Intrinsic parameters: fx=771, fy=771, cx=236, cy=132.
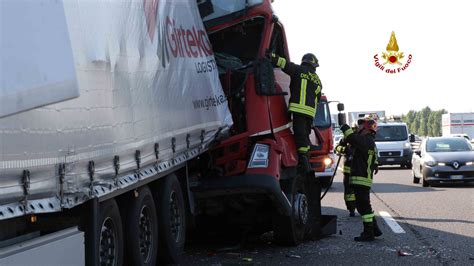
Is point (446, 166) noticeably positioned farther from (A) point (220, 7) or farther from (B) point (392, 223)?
(A) point (220, 7)

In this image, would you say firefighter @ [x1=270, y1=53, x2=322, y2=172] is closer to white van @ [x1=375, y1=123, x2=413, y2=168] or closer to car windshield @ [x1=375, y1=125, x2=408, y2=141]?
white van @ [x1=375, y1=123, x2=413, y2=168]

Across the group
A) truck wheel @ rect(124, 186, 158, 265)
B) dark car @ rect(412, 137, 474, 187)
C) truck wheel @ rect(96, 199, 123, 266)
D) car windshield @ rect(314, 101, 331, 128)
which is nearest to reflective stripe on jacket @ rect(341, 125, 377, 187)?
truck wheel @ rect(124, 186, 158, 265)

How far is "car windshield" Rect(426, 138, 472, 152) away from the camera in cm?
2173

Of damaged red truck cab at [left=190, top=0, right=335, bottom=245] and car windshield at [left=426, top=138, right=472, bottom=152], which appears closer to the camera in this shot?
damaged red truck cab at [left=190, top=0, right=335, bottom=245]

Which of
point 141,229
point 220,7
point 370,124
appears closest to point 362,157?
point 370,124

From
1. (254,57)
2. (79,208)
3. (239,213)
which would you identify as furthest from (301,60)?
(79,208)

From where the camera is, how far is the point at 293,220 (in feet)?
32.4

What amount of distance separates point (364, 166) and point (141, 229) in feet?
14.5

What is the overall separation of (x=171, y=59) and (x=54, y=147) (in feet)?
10.0

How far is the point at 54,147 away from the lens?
16.3ft

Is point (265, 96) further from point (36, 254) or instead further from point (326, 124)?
point (326, 124)

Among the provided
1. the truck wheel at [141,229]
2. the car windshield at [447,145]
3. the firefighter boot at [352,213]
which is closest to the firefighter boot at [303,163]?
the truck wheel at [141,229]

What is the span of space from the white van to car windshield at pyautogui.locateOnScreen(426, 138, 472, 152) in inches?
300

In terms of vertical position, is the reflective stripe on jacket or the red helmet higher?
the red helmet
